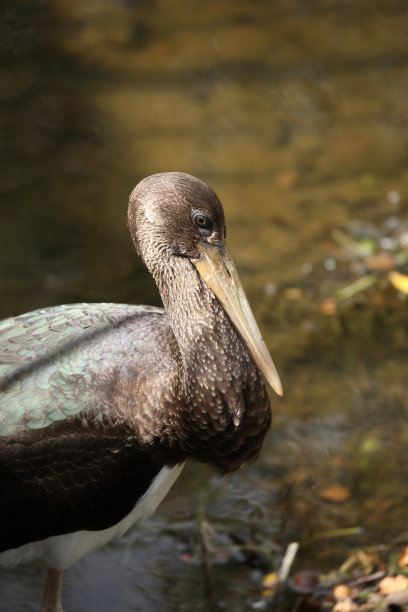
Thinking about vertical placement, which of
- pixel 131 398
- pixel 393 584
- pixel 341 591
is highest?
pixel 131 398

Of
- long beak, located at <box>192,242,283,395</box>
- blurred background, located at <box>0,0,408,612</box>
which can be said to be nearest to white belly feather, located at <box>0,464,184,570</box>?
blurred background, located at <box>0,0,408,612</box>

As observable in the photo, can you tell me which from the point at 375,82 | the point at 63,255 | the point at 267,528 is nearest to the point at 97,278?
the point at 63,255

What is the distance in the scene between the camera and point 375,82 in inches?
279

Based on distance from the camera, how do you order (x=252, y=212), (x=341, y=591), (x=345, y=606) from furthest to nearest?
(x=252, y=212) < (x=341, y=591) < (x=345, y=606)

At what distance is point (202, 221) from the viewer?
10.5ft

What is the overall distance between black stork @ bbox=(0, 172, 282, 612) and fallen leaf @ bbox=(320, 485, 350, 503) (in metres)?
0.93

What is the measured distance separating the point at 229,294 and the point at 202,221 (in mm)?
283

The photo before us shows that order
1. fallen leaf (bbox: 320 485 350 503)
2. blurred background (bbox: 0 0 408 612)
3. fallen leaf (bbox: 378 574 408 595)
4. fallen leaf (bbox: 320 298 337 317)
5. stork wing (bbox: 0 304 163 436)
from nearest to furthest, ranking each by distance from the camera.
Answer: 1. stork wing (bbox: 0 304 163 436)
2. fallen leaf (bbox: 378 574 408 595)
3. blurred background (bbox: 0 0 408 612)
4. fallen leaf (bbox: 320 485 350 503)
5. fallen leaf (bbox: 320 298 337 317)

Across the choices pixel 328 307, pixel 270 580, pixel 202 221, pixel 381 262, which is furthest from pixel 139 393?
pixel 381 262

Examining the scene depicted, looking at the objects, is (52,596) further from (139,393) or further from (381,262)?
(381,262)

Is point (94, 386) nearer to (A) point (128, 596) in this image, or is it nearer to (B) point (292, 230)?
(A) point (128, 596)

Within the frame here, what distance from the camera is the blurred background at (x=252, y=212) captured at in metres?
3.95

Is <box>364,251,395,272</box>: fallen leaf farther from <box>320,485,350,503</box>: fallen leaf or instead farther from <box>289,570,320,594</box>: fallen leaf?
<box>289,570,320,594</box>: fallen leaf

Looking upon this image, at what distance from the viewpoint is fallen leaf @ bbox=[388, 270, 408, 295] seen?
524 cm
